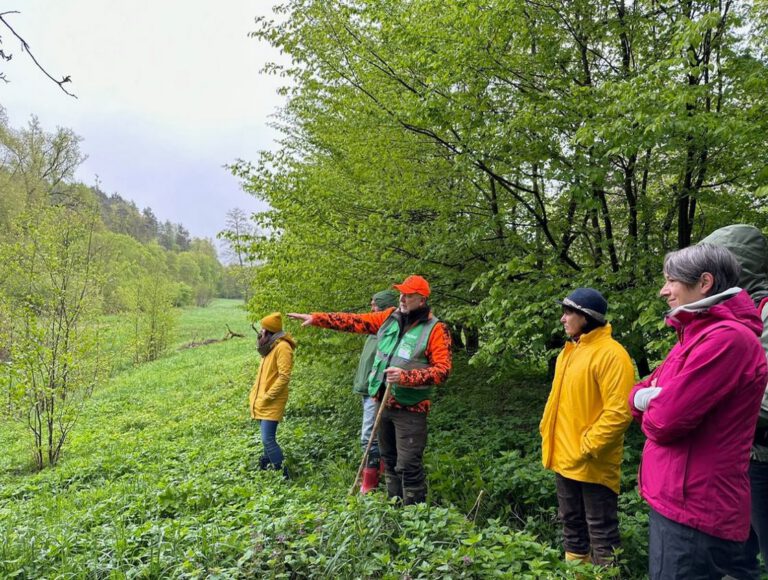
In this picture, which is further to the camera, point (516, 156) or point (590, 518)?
point (516, 156)

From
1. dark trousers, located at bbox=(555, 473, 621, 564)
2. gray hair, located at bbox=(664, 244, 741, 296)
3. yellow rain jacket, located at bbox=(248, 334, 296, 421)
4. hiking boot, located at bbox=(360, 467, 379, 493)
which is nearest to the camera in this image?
gray hair, located at bbox=(664, 244, 741, 296)

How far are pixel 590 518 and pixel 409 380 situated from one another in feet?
4.69

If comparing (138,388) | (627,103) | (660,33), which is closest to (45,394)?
(138,388)

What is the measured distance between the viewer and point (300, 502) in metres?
3.90

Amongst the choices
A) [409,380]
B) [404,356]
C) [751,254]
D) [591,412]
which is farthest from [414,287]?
[751,254]

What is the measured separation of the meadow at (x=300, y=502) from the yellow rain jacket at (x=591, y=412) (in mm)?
498

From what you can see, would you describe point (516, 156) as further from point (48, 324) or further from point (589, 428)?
point (48, 324)

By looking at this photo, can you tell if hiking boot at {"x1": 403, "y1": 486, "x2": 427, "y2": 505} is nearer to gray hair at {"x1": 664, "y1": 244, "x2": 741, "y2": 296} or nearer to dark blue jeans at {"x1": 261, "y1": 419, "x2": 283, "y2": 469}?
dark blue jeans at {"x1": 261, "y1": 419, "x2": 283, "y2": 469}

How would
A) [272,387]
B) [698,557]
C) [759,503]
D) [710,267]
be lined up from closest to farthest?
[698,557]
[710,267]
[759,503]
[272,387]

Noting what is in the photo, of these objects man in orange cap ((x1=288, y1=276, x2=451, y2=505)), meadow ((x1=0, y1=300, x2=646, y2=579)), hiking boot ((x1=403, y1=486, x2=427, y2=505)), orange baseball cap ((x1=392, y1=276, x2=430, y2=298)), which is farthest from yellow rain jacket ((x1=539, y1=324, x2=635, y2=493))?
orange baseball cap ((x1=392, y1=276, x2=430, y2=298))

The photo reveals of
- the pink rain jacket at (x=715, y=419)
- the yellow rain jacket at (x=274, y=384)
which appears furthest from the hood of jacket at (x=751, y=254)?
the yellow rain jacket at (x=274, y=384)

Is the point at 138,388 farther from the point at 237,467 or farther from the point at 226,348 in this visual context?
the point at 237,467

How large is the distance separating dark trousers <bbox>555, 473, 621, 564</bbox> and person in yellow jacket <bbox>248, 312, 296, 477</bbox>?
309 centimetres

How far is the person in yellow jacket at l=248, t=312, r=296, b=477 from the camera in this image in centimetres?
511
